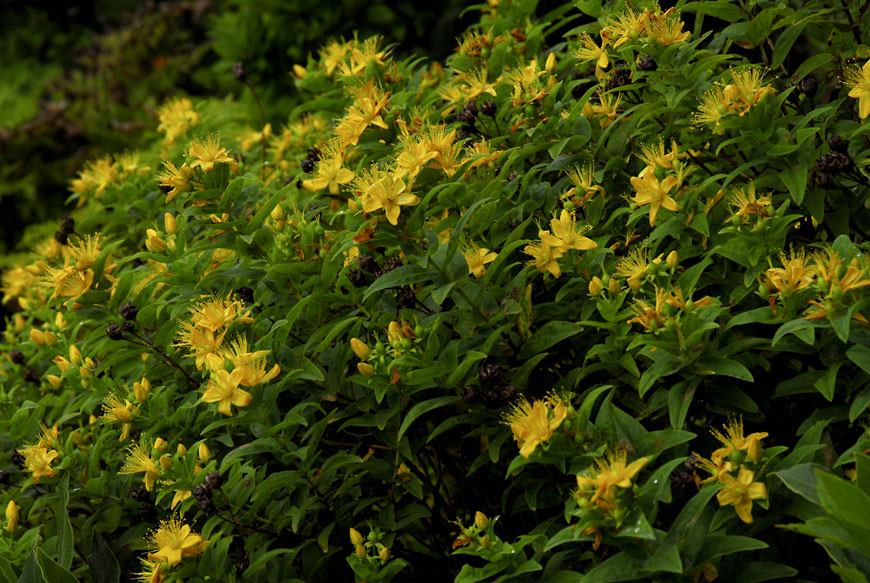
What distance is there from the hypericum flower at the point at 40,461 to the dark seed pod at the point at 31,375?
2.44ft

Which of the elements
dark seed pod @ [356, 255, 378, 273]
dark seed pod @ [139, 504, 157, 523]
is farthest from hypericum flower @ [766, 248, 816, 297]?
dark seed pod @ [139, 504, 157, 523]

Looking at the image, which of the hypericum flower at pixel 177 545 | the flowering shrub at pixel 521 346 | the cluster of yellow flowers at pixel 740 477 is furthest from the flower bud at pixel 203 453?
the cluster of yellow flowers at pixel 740 477

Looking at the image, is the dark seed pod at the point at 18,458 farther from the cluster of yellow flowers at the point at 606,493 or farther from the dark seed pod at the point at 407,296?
the cluster of yellow flowers at the point at 606,493

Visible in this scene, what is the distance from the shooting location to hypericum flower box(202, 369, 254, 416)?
1.76m

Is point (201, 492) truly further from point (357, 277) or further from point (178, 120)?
point (178, 120)

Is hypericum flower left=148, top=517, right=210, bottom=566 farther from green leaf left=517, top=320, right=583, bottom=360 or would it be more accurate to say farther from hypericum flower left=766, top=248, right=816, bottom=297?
hypericum flower left=766, top=248, right=816, bottom=297

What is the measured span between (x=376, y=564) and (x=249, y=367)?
53 cm

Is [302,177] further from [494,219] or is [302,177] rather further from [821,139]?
[821,139]

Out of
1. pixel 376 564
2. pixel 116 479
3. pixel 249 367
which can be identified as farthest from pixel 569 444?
pixel 116 479

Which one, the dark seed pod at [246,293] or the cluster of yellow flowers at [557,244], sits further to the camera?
the dark seed pod at [246,293]

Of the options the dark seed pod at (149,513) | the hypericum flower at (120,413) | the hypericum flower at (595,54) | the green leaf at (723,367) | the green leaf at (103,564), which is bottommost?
the green leaf at (103,564)

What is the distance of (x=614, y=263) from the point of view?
192 cm

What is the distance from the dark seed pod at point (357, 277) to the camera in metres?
1.98

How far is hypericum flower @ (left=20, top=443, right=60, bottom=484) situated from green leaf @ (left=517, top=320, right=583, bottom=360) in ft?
4.22
